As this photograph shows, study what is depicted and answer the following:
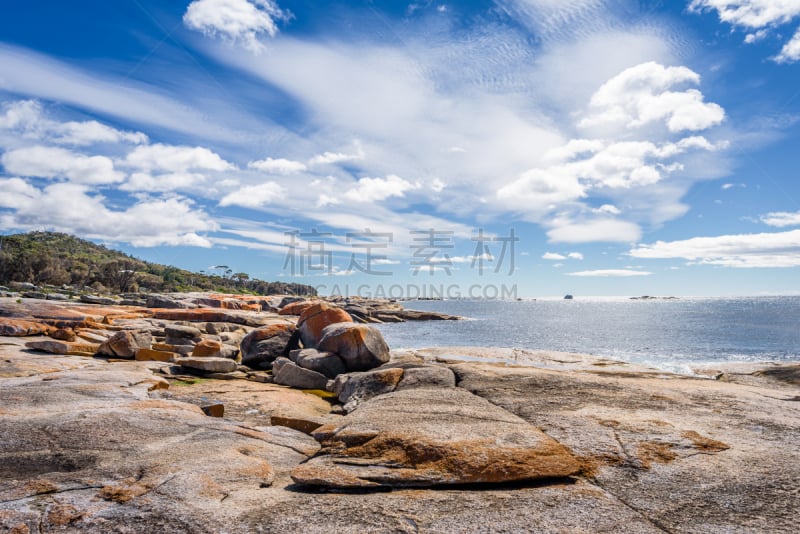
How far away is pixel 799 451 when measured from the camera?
602 centimetres

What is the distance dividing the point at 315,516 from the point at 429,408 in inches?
149

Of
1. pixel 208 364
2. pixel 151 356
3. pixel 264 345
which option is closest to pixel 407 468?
pixel 208 364

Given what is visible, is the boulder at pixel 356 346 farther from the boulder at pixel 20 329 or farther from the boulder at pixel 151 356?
the boulder at pixel 20 329

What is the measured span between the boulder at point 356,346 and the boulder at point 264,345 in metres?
3.46

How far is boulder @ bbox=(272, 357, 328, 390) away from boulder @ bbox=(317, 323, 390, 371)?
5.25 feet

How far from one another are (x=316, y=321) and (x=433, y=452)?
56.1 feet

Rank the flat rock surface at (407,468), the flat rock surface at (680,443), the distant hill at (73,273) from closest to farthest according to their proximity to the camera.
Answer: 1. the flat rock surface at (407,468)
2. the flat rock surface at (680,443)
3. the distant hill at (73,273)

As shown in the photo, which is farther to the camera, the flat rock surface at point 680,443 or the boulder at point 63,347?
the boulder at point 63,347

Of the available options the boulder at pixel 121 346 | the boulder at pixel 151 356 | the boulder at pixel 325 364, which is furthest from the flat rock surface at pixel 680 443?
the boulder at pixel 121 346

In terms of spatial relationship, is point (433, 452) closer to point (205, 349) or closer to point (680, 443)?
point (680, 443)

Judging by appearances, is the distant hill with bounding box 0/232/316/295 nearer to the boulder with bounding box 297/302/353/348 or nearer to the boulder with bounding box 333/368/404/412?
the boulder with bounding box 297/302/353/348

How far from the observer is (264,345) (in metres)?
20.4

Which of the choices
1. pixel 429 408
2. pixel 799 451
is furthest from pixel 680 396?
pixel 429 408

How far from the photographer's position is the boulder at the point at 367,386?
38.8 ft
